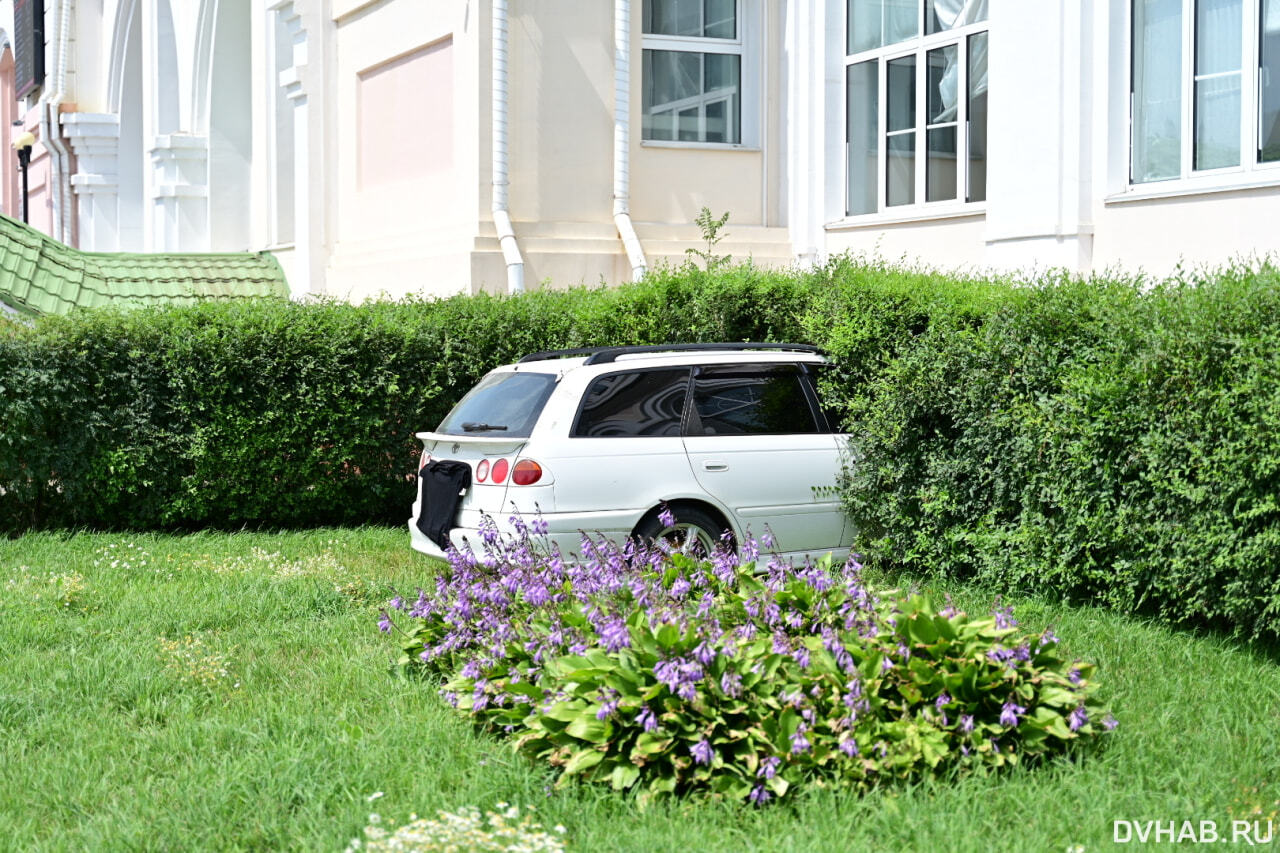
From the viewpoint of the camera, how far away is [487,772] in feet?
16.4

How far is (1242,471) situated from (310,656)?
185 inches

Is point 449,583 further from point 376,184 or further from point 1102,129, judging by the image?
→ point 376,184

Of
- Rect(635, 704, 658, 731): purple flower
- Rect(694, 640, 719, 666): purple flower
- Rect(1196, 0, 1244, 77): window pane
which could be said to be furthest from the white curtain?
Rect(635, 704, 658, 731): purple flower

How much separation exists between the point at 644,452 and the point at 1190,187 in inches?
210

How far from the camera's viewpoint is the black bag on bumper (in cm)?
838

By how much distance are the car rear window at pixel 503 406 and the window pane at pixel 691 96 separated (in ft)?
23.7

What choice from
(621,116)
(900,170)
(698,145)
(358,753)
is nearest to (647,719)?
(358,753)

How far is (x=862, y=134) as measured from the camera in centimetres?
1448

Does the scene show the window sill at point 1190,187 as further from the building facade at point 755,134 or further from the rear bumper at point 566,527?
the rear bumper at point 566,527

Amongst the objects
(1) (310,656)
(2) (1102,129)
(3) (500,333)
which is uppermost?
(2) (1102,129)

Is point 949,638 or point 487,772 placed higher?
point 949,638

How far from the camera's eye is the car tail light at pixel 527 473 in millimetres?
8078

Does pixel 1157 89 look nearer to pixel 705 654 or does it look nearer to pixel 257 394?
pixel 257 394

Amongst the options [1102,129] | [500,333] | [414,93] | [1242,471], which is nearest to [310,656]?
[1242,471]
